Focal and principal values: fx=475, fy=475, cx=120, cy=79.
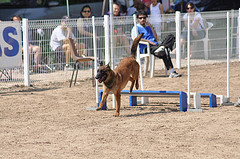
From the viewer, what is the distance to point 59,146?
20.8ft

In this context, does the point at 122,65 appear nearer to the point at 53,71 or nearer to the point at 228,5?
the point at 53,71

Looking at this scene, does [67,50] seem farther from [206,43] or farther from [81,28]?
[206,43]

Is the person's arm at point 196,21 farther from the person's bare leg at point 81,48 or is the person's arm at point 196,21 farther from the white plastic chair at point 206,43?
the person's bare leg at point 81,48

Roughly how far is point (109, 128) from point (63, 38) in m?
5.69

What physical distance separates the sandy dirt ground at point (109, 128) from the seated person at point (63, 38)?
175 cm

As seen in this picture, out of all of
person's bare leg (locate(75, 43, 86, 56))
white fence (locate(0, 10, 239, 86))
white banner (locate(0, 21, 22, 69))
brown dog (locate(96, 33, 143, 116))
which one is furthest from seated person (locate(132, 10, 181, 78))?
brown dog (locate(96, 33, 143, 116))

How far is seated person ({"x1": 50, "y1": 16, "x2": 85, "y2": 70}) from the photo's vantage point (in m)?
12.5

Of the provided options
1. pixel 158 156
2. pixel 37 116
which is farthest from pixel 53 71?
pixel 158 156

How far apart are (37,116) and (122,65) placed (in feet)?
5.91

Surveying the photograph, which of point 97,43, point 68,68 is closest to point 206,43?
point 97,43

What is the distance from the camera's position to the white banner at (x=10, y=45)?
11.8m

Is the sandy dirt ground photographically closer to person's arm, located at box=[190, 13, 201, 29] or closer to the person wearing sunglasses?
the person wearing sunglasses

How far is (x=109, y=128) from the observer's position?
24.3 feet

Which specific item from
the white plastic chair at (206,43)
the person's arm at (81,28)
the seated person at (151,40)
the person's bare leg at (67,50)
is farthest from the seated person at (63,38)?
the white plastic chair at (206,43)
